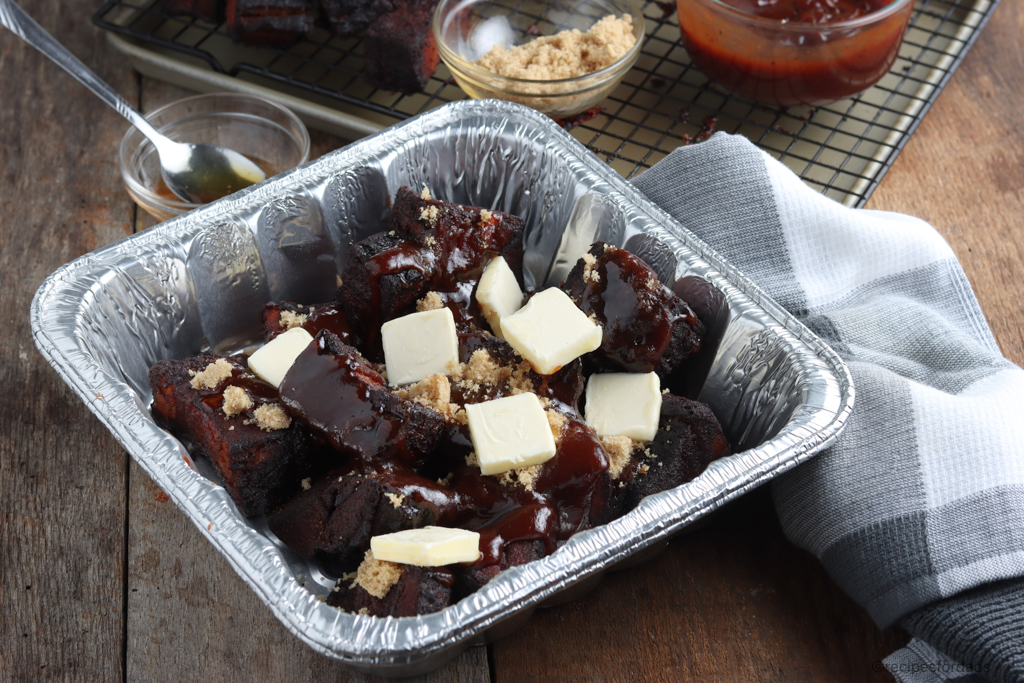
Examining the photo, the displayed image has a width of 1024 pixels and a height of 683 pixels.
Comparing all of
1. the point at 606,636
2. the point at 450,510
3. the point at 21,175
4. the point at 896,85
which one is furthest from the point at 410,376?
the point at 896,85

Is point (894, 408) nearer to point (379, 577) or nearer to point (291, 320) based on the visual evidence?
point (379, 577)

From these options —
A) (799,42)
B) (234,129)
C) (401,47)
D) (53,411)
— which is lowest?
(53,411)

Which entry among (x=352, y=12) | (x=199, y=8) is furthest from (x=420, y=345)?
(x=199, y=8)

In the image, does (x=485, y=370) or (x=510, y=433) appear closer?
(x=510, y=433)

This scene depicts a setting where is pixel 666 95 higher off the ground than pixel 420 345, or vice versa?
pixel 666 95

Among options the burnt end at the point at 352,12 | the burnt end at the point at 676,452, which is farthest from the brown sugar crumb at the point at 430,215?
the burnt end at the point at 352,12

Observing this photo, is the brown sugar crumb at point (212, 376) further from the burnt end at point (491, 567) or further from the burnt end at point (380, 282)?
the burnt end at point (491, 567)
